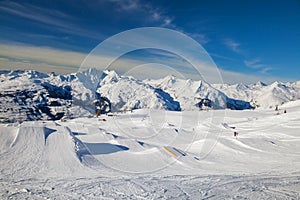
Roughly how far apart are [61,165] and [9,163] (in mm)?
2394

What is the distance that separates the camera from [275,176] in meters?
10.6

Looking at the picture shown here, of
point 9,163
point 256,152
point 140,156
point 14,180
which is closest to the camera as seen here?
point 14,180

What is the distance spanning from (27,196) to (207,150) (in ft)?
43.4

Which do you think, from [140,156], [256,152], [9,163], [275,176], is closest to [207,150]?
[256,152]

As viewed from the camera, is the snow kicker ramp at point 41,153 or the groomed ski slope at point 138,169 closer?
the groomed ski slope at point 138,169

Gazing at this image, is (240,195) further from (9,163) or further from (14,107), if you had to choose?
(14,107)

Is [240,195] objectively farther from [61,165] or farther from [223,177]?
[61,165]

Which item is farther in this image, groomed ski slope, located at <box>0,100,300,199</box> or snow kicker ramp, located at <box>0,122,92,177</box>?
snow kicker ramp, located at <box>0,122,92,177</box>

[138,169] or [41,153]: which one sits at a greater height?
[41,153]

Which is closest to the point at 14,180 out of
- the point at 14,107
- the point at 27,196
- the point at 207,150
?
the point at 27,196

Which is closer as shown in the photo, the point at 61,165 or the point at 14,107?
the point at 61,165

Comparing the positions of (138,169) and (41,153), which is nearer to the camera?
(138,169)

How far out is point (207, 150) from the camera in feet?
60.8

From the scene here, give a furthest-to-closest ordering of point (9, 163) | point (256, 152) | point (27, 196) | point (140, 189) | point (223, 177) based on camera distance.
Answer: point (256, 152), point (9, 163), point (223, 177), point (140, 189), point (27, 196)
